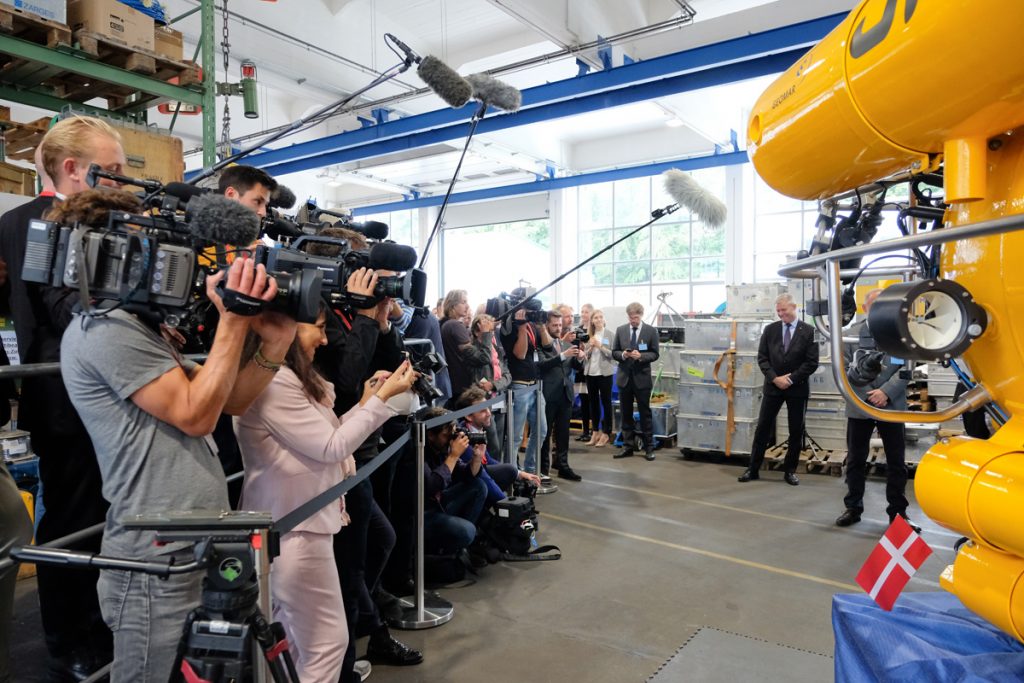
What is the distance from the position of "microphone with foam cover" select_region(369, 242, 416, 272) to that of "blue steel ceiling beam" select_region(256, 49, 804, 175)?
18.3 ft

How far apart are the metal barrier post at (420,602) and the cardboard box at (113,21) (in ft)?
9.42

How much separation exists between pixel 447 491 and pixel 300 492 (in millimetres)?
2065

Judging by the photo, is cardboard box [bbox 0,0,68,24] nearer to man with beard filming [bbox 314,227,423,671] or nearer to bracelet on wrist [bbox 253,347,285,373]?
man with beard filming [bbox 314,227,423,671]

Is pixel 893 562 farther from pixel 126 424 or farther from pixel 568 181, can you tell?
pixel 568 181

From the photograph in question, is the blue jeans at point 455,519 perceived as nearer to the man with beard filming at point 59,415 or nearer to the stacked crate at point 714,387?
the man with beard filming at point 59,415

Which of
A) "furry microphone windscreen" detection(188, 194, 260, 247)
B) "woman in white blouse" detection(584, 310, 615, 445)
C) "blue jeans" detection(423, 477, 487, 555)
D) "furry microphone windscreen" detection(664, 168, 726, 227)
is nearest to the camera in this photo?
"furry microphone windscreen" detection(188, 194, 260, 247)

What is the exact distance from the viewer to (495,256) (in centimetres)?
1725

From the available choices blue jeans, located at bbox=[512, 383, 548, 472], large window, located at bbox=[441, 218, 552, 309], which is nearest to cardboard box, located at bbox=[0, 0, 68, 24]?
blue jeans, located at bbox=[512, 383, 548, 472]

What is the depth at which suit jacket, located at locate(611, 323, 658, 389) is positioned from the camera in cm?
764

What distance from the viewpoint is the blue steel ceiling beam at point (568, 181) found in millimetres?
11766

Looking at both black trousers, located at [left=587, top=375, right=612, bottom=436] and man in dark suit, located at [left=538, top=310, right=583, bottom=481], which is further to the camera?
black trousers, located at [left=587, top=375, right=612, bottom=436]

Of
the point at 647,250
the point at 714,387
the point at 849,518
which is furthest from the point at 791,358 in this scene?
the point at 647,250

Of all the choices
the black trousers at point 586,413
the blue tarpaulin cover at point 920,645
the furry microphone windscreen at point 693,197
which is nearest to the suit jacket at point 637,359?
the black trousers at point 586,413

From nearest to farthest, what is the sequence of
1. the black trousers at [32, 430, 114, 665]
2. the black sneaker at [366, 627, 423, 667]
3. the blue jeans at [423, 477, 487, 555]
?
the black trousers at [32, 430, 114, 665], the black sneaker at [366, 627, 423, 667], the blue jeans at [423, 477, 487, 555]
